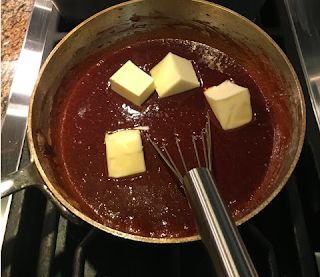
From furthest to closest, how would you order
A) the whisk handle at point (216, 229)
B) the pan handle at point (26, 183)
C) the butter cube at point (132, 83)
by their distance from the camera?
1. the butter cube at point (132, 83)
2. the pan handle at point (26, 183)
3. the whisk handle at point (216, 229)

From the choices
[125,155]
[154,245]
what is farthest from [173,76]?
[154,245]

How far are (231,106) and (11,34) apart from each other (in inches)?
26.3

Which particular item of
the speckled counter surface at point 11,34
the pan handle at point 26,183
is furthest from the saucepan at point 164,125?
the speckled counter surface at point 11,34

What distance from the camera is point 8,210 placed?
0.89 m

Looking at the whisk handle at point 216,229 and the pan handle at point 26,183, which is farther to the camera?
the pan handle at point 26,183

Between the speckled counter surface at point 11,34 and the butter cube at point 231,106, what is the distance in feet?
1.79

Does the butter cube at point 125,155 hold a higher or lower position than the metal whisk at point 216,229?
higher

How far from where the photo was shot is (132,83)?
99cm

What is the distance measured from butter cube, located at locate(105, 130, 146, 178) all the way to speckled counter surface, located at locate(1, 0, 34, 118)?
33 centimetres

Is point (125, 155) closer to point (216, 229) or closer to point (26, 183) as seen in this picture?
point (26, 183)

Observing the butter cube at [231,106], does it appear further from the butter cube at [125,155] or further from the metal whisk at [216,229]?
the metal whisk at [216,229]

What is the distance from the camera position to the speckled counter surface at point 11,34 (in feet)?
3.50

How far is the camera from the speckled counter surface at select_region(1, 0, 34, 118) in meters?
1.07

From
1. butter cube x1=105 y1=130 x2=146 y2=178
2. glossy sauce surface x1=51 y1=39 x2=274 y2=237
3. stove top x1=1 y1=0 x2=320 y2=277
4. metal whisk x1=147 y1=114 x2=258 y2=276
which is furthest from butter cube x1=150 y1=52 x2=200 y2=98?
metal whisk x1=147 y1=114 x2=258 y2=276
